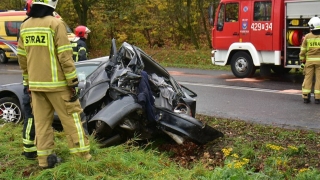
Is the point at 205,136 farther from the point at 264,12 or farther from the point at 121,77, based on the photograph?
the point at 264,12

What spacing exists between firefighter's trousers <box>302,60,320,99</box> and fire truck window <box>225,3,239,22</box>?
14.8ft

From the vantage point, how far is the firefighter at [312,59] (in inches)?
351

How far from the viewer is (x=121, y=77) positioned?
570 cm

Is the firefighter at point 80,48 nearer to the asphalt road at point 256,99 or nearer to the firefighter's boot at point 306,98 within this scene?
the asphalt road at point 256,99

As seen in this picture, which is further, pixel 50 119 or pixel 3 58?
pixel 3 58

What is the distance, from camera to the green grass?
4410 millimetres

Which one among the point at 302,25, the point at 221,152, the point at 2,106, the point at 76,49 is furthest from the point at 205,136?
the point at 302,25

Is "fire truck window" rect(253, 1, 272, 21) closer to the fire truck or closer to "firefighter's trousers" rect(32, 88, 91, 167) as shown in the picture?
the fire truck

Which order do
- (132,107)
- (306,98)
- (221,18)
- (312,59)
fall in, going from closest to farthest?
(132,107) → (306,98) → (312,59) → (221,18)

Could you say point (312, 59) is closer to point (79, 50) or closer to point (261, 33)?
point (261, 33)

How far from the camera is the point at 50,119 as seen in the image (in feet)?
15.1

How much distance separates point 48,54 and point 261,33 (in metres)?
9.33

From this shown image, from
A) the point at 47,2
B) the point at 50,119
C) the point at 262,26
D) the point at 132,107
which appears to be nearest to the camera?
the point at 47,2

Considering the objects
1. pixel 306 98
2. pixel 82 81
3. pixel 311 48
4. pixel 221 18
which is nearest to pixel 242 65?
pixel 221 18
